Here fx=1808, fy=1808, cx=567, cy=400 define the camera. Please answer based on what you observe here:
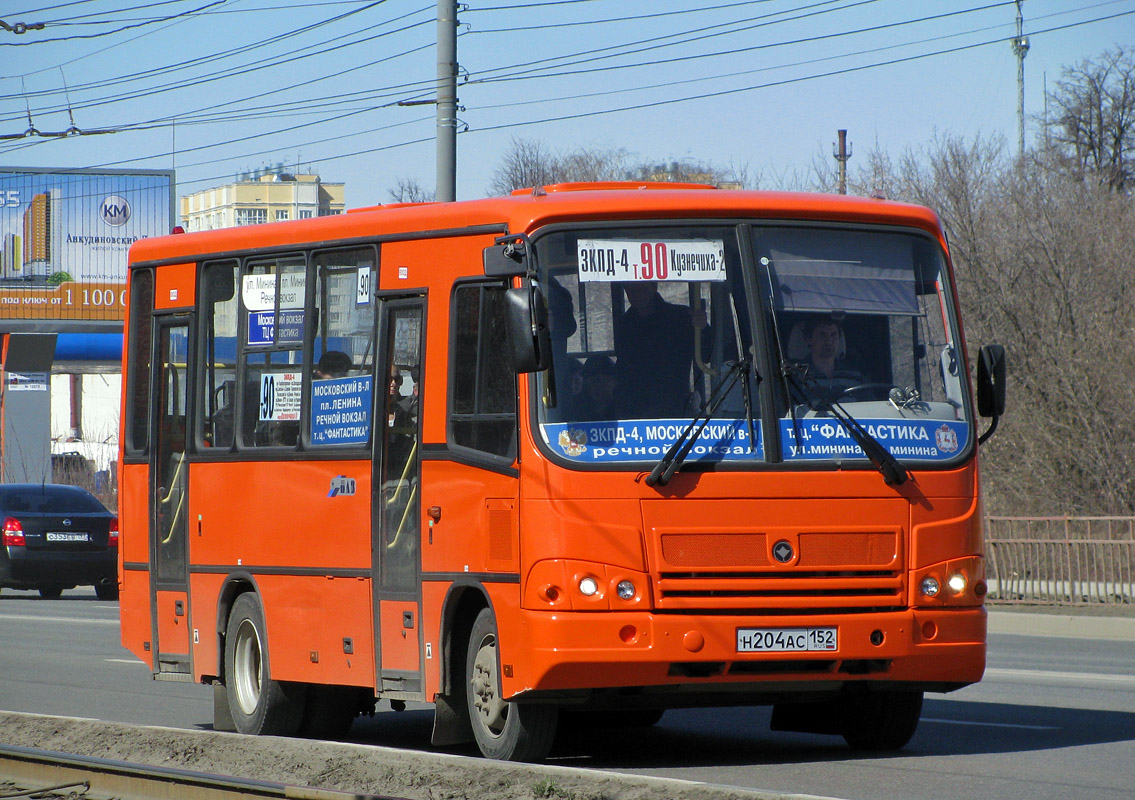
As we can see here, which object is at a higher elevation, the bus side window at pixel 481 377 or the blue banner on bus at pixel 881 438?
the bus side window at pixel 481 377

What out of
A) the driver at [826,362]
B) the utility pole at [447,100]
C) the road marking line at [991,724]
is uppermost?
the utility pole at [447,100]

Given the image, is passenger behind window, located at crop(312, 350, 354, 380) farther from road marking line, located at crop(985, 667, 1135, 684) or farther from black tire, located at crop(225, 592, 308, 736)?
road marking line, located at crop(985, 667, 1135, 684)

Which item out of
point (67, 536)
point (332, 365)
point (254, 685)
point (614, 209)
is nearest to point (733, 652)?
point (614, 209)

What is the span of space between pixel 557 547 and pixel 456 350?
1455mm

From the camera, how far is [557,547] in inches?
337

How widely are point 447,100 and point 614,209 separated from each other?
34.0 feet

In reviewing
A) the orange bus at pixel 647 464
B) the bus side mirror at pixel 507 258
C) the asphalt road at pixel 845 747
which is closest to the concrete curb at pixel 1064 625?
the asphalt road at pixel 845 747

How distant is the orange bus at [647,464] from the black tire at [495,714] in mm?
17

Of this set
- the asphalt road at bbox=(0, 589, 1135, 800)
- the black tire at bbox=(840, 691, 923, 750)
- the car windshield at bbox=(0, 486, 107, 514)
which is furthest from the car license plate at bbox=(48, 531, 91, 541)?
the black tire at bbox=(840, 691, 923, 750)

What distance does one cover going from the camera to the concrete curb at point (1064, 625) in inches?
807

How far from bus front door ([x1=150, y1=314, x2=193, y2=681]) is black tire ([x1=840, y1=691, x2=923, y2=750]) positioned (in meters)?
4.55

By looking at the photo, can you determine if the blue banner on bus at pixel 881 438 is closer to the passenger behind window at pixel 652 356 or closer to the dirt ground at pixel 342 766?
the passenger behind window at pixel 652 356

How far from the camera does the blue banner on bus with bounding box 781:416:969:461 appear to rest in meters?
8.88

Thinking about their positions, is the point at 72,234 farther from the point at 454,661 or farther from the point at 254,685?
the point at 454,661
